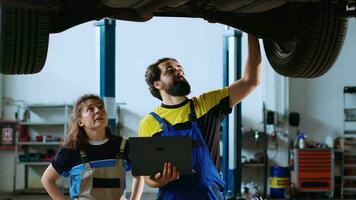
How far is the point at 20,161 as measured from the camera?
7.86 meters

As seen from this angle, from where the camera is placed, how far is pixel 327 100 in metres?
8.30

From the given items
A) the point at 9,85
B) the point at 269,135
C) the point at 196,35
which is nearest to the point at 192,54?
the point at 196,35

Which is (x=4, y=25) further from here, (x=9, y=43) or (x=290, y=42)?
(x=290, y=42)

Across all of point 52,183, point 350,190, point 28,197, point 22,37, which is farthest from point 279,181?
point 22,37

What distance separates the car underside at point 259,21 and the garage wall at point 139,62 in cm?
572

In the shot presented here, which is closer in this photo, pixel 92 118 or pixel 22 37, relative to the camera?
pixel 22 37

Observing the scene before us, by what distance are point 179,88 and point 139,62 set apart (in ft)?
19.3

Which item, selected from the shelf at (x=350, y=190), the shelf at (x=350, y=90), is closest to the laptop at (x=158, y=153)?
the shelf at (x=350, y=190)

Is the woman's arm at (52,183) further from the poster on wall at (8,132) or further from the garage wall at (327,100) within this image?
the garage wall at (327,100)

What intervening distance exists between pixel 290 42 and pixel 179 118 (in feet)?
1.88

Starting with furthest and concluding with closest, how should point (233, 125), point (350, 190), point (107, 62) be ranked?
point (350, 190) → point (233, 125) → point (107, 62)

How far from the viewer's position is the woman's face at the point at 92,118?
2318 mm

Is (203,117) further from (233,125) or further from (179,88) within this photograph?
(233,125)

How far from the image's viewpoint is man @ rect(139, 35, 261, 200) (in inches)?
86.1
